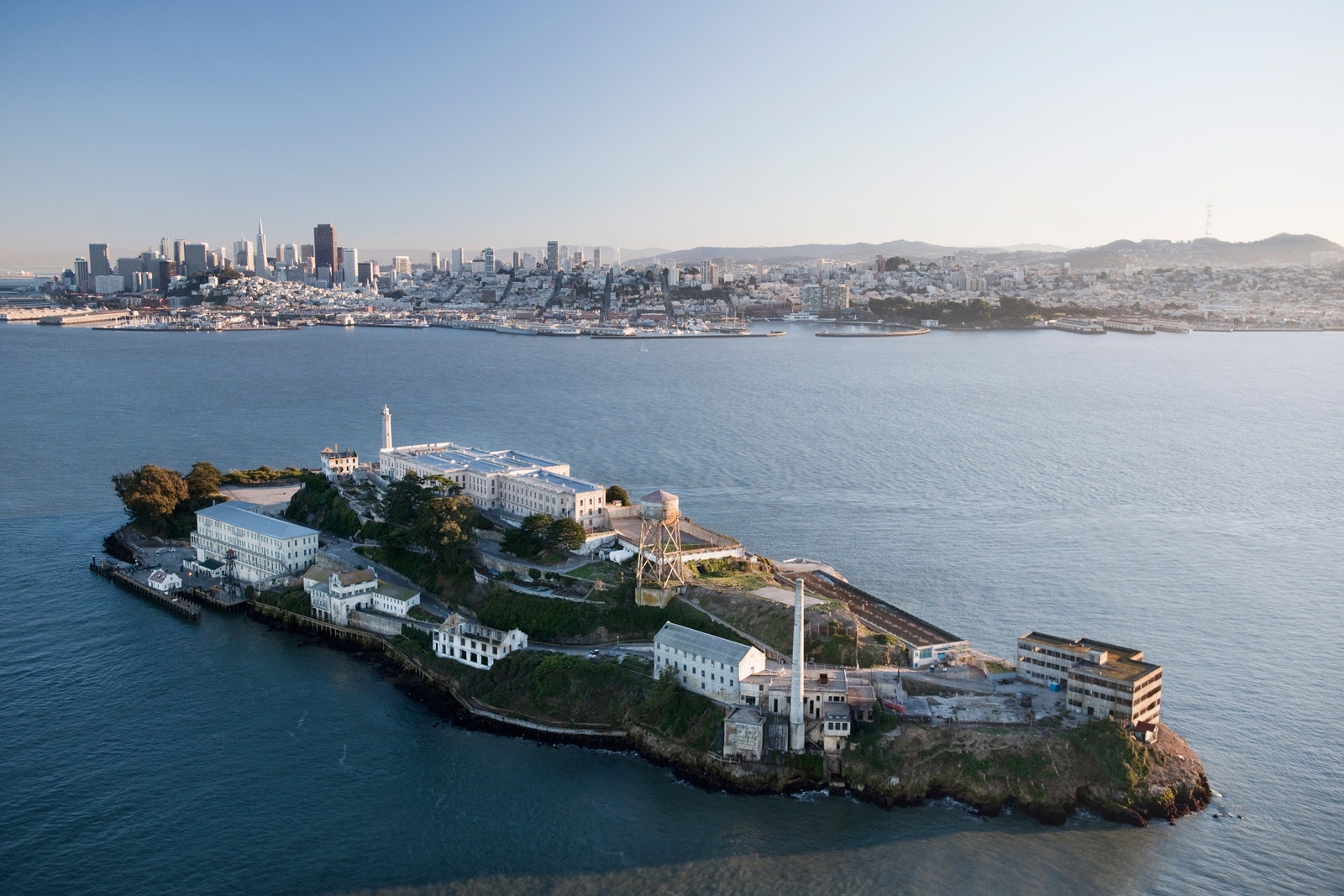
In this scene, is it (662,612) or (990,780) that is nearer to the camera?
(990,780)

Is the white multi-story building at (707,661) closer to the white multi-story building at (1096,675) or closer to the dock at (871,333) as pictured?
the white multi-story building at (1096,675)

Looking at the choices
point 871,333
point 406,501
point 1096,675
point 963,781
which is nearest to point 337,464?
point 406,501

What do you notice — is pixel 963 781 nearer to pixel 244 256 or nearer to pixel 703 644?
pixel 703 644

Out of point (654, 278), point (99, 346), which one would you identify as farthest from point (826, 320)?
point (99, 346)

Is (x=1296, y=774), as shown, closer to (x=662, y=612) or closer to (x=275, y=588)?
(x=662, y=612)

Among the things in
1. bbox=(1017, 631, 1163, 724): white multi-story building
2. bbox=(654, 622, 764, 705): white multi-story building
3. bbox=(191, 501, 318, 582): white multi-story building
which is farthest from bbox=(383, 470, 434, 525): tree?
bbox=(1017, 631, 1163, 724): white multi-story building

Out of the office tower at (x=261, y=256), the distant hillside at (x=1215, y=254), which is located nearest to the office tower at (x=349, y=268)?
the office tower at (x=261, y=256)
